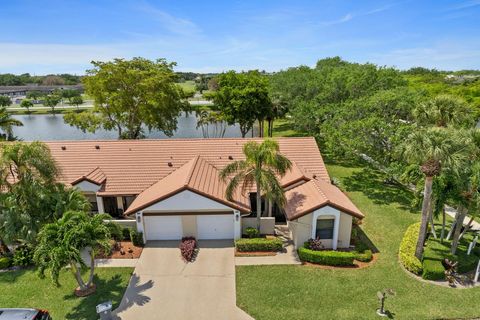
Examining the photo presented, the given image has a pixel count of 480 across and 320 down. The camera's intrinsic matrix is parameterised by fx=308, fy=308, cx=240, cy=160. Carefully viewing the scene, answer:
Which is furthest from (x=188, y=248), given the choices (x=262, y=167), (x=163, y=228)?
(x=262, y=167)

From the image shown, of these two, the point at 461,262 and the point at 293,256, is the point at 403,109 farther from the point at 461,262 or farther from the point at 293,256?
the point at 293,256

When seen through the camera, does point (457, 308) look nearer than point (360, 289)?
Yes

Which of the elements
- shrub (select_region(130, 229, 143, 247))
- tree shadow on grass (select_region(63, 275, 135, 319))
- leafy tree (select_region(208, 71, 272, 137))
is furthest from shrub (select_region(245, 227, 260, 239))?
leafy tree (select_region(208, 71, 272, 137))

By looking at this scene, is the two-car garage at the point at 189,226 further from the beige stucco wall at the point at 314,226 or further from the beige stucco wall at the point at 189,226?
the beige stucco wall at the point at 314,226

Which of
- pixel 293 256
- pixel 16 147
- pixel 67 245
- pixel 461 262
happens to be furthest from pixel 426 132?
pixel 16 147

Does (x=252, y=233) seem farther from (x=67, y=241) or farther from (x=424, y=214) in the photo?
(x=67, y=241)

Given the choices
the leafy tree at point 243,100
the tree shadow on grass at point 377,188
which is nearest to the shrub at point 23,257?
the tree shadow on grass at point 377,188
